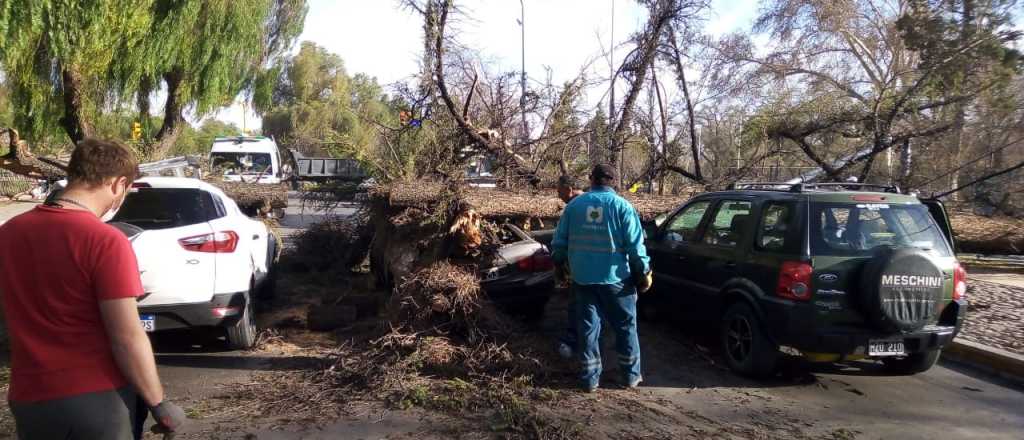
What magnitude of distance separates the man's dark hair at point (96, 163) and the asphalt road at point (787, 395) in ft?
8.20

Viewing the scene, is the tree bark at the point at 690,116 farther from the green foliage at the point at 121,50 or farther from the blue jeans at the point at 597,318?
the green foliage at the point at 121,50

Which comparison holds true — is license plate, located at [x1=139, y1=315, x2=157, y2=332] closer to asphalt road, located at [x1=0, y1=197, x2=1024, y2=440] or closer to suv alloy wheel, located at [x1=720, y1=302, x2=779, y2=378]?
asphalt road, located at [x1=0, y1=197, x2=1024, y2=440]

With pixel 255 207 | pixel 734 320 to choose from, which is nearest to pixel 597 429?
pixel 734 320

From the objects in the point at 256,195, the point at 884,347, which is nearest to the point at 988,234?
the point at 884,347

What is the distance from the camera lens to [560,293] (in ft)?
27.5

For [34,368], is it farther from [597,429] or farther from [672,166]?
[672,166]

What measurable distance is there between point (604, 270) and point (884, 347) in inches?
85.3

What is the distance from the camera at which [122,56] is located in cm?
1353

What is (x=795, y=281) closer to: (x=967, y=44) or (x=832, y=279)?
(x=832, y=279)

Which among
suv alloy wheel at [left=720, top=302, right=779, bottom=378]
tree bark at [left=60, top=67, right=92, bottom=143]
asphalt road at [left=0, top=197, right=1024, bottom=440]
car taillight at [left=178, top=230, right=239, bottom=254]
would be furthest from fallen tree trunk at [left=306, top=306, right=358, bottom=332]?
tree bark at [left=60, top=67, right=92, bottom=143]

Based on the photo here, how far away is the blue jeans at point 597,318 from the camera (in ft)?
17.2

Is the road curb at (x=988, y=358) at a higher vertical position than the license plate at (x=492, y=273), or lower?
lower

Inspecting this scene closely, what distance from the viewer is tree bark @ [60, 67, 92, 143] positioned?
13.0m

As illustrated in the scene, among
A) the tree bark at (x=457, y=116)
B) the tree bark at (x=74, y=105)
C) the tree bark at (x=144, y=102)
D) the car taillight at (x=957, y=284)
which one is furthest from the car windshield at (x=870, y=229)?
the tree bark at (x=144, y=102)
